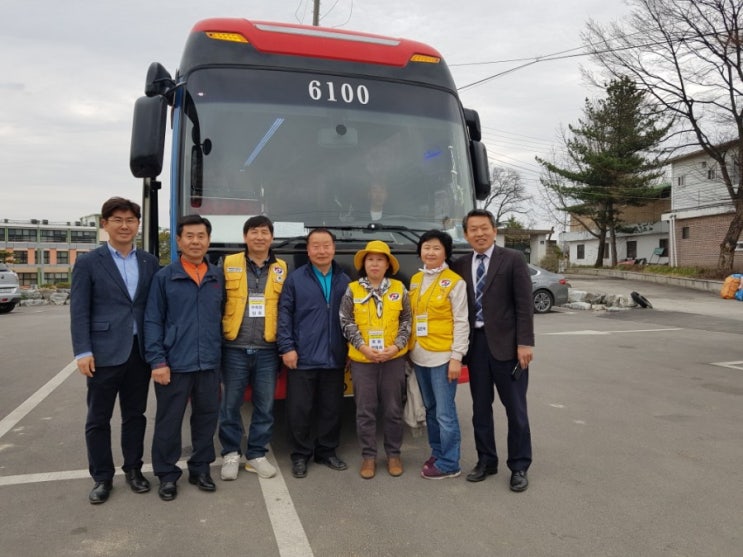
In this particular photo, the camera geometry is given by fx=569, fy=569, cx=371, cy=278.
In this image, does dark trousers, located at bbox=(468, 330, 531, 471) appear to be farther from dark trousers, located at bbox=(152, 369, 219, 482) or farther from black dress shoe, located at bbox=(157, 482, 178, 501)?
black dress shoe, located at bbox=(157, 482, 178, 501)

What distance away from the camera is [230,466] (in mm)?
3977

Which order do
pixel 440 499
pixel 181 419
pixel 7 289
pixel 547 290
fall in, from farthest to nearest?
pixel 7 289, pixel 547 290, pixel 181 419, pixel 440 499

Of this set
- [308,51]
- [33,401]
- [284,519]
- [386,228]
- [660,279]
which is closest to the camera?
[284,519]

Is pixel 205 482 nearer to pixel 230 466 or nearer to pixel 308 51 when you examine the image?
pixel 230 466

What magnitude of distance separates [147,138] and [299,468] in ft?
8.59

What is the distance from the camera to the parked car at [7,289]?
17.8 meters

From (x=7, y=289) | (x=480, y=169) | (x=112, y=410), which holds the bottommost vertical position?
(x=112, y=410)

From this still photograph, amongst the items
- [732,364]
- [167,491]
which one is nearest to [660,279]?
[732,364]

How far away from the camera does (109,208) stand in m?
3.58

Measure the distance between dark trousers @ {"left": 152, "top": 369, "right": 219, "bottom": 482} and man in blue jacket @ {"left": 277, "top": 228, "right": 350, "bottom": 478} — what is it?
0.53 metres

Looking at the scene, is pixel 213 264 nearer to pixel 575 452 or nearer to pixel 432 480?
pixel 432 480

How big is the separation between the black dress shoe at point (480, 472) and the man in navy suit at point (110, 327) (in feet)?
7.19

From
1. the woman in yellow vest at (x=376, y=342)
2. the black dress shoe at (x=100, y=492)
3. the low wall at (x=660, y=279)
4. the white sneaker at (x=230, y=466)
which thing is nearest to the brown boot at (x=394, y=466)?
the woman in yellow vest at (x=376, y=342)

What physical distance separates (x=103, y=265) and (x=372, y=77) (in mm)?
2565
